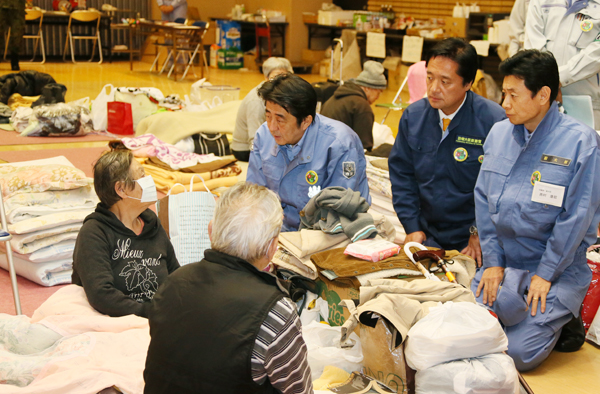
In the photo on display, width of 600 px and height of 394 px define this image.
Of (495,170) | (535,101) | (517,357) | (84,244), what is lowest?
(517,357)

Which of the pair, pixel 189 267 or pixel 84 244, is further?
pixel 84 244

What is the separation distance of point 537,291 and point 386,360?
0.99m

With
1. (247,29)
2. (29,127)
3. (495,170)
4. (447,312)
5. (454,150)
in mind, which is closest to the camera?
(447,312)

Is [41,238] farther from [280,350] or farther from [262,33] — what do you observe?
[262,33]

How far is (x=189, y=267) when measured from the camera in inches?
62.4

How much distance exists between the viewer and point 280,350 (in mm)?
1490

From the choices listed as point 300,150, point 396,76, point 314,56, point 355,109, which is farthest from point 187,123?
point 314,56

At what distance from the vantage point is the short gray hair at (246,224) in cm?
159

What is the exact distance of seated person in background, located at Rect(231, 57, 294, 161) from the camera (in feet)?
17.7

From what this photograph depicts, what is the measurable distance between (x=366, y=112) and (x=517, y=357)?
2828 mm

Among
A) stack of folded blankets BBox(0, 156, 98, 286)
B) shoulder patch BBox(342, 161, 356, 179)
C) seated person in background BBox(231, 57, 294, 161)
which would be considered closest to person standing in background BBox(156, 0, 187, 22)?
seated person in background BBox(231, 57, 294, 161)

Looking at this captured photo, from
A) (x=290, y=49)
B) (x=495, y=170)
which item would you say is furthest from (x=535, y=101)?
(x=290, y=49)

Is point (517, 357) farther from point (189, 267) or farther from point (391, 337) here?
point (189, 267)

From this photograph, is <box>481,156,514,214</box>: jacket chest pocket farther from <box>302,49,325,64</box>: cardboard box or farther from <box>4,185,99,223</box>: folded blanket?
<box>302,49,325,64</box>: cardboard box
